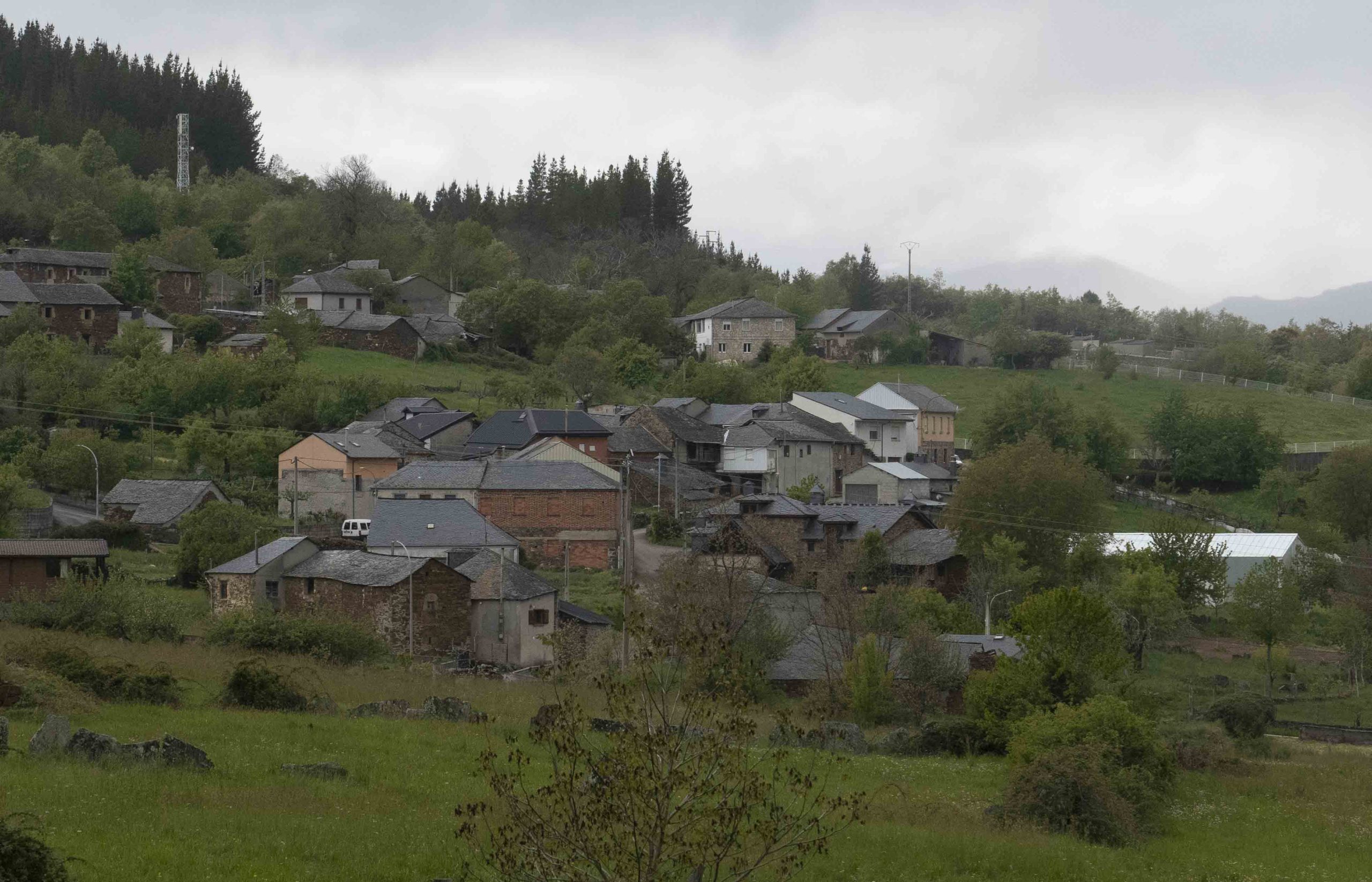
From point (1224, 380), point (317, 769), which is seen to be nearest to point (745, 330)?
point (1224, 380)

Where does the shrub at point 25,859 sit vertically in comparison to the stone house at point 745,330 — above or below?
below

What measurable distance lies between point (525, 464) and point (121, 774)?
40.1 metres

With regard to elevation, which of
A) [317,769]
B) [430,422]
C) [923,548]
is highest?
[430,422]

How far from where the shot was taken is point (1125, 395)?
92.3 m

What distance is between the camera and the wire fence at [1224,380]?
94.1 m

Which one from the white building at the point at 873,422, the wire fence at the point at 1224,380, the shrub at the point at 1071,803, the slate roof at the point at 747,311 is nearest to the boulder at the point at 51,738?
the shrub at the point at 1071,803

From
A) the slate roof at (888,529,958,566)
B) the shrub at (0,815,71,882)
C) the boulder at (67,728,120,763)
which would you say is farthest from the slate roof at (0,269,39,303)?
the shrub at (0,815,71,882)

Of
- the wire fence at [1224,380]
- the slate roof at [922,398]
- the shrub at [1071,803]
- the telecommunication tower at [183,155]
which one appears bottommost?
the shrub at [1071,803]

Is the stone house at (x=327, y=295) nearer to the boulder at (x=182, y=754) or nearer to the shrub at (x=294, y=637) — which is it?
the shrub at (x=294, y=637)

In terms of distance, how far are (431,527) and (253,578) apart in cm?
904

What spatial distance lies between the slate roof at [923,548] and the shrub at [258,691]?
33431mm

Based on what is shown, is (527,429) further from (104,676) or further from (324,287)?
(104,676)

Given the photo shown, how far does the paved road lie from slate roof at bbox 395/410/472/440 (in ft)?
48.4

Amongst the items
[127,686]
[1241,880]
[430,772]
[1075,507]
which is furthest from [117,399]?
[1241,880]
